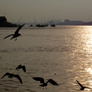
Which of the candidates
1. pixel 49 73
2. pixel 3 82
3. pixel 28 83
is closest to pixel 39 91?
pixel 28 83

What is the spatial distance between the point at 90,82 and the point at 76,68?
4729 mm

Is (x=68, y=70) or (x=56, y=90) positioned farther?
(x=68, y=70)

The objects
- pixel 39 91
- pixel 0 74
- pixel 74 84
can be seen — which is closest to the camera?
pixel 39 91

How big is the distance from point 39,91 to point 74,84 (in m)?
2.23

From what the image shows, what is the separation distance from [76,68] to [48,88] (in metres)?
6.33

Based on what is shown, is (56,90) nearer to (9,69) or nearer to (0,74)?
(0,74)

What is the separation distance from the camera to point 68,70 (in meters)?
18.0

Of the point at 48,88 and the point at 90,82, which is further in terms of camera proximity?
the point at 90,82

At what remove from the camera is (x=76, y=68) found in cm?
1880

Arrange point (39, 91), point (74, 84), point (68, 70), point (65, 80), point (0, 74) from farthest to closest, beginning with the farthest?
point (68, 70)
point (0, 74)
point (65, 80)
point (74, 84)
point (39, 91)

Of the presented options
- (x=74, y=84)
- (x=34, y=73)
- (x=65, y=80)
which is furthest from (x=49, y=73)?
(x=74, y=84)

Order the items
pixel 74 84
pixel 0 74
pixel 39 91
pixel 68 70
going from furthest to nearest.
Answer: pixel 68 70, pixel 0 74, pixel 74 84, pixel 39 91

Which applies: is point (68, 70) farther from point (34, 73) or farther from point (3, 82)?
point (3, 82)

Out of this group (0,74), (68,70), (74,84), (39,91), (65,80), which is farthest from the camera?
(68,70)
